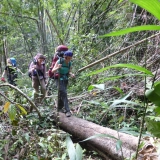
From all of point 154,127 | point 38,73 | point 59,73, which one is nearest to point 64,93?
point 59,73

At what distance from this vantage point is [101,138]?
363 cm

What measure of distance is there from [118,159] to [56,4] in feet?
23.0

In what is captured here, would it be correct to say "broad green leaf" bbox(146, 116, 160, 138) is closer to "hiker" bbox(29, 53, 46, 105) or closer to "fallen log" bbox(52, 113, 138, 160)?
"fallen log" bbox(52, 113, 138, 160)

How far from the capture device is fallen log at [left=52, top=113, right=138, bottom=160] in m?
2.98

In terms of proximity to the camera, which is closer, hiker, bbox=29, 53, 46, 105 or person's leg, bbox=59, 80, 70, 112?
person's leg, bbox=59, 80, 70, 112

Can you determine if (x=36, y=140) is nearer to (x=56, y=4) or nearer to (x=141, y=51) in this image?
(x=141, y=51)

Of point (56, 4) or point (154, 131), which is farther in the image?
point (56, 4)

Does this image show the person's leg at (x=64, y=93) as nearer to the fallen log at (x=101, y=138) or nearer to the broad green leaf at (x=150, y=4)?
the fallen log at (x=101, y=138)

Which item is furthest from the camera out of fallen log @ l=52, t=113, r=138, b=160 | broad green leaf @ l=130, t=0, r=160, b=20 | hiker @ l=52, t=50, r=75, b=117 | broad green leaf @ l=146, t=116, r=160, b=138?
hiker @ l=52, t=50, r=75, b=117

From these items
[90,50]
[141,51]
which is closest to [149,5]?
[141,51]

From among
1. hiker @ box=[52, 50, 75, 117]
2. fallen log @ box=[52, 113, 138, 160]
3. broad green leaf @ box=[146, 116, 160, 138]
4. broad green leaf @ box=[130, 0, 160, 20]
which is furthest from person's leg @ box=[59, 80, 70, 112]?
broad green leaf @ box=[130, 0, 160, 20]

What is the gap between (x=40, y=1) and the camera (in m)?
7.69

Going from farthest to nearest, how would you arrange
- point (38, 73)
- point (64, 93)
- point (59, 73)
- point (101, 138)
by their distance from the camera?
point (38, 73)
point (64, 93)
point (59, 73)
point (101, 138)

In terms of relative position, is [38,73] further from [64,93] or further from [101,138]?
[101,138]
